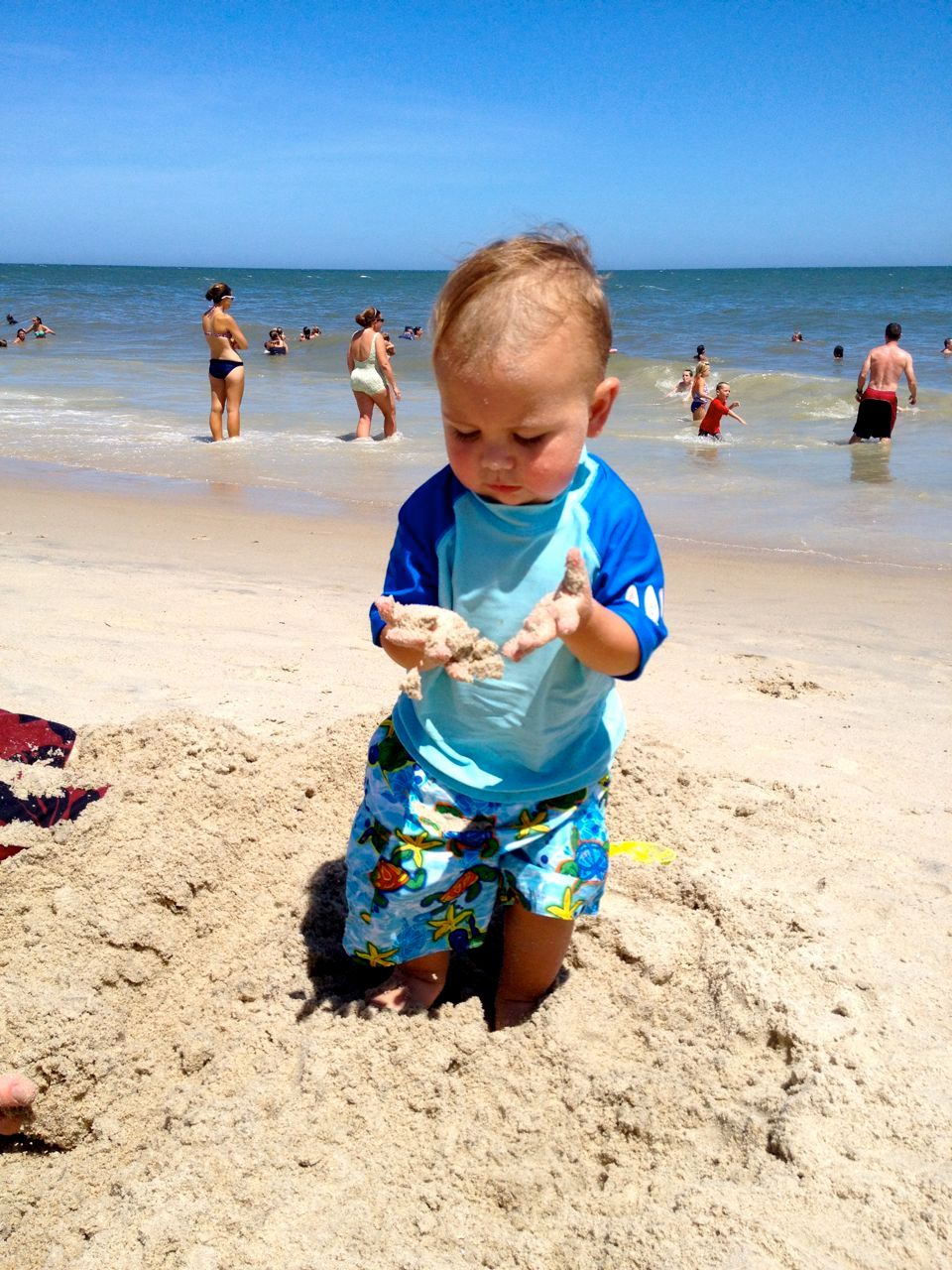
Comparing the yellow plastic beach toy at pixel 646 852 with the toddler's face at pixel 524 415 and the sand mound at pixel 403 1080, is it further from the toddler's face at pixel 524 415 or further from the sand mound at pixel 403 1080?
the toddler's face at pixel 524 415

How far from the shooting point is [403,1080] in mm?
1979

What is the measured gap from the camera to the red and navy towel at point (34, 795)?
251 cm

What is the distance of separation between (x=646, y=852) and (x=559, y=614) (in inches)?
48.3

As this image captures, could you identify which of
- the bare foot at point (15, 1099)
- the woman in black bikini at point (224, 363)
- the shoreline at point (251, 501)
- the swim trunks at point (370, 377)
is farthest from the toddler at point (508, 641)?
the swim trunks at point (370, 377)

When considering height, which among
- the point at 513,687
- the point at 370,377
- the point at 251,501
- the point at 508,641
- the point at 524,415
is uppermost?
the point at 524,415

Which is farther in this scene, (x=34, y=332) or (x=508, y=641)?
(x=34, y=332)

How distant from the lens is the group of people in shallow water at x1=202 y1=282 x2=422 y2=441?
33.5 feet

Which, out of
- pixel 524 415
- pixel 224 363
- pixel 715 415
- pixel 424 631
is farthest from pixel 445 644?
pixel 715 415

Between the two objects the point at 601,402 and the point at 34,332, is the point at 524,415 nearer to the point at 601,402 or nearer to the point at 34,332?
the point at 601,402

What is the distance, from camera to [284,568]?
18.1 ft

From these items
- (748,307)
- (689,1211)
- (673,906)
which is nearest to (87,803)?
(673,906)

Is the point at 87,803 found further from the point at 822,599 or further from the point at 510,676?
the point at 822,599

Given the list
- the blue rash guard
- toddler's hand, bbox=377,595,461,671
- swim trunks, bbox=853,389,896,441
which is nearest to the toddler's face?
the blue rash guard

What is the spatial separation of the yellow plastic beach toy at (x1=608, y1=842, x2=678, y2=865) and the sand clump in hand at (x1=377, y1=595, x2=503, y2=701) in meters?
1.08
